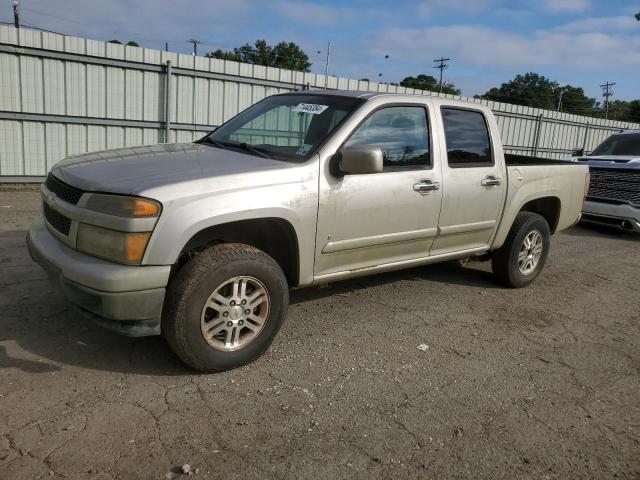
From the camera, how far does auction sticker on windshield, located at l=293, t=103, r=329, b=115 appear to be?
4261 millimetres

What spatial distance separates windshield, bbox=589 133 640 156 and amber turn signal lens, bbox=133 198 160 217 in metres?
9.73

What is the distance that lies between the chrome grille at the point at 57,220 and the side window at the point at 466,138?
3029 mm

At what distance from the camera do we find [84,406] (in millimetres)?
2975

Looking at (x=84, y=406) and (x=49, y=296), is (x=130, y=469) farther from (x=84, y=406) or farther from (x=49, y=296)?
(x=49, y=296)

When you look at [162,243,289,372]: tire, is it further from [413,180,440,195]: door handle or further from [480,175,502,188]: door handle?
[480,175,502,188]: door handle

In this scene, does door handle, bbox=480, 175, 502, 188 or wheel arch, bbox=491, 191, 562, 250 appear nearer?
door handle, bbox=480, 175, 502, 188

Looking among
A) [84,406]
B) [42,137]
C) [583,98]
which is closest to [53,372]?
[84,406]

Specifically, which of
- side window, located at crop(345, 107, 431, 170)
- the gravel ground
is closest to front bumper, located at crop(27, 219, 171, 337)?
the gravel ground

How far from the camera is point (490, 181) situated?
16.3ft

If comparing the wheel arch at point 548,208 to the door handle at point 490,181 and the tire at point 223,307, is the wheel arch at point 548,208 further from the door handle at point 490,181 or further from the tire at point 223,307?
the tire at point 223,307

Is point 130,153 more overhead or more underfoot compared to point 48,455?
more overhead

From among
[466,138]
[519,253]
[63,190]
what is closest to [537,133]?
[519,253]

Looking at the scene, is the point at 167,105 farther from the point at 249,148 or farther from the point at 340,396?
the point at 340,396

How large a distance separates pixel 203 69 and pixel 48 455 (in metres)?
9.26
